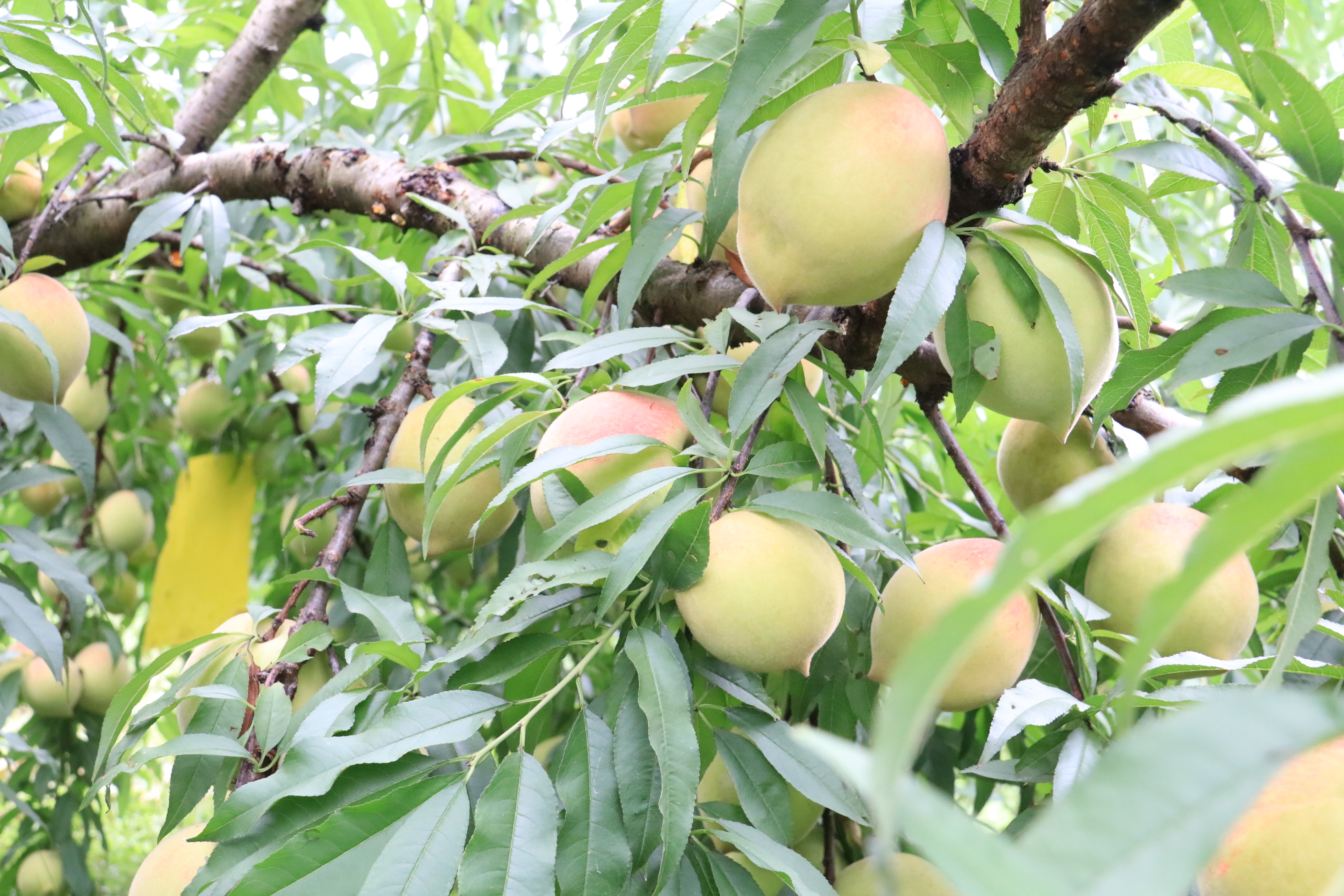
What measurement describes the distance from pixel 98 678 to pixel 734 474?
106 cm

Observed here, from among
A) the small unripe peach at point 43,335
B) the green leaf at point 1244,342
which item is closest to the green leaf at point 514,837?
the green leaf at point 1244,342

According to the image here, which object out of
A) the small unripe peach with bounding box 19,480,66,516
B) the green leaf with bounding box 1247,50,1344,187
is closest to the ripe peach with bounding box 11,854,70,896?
the small unripe peach with bounding box 19,480,66,516

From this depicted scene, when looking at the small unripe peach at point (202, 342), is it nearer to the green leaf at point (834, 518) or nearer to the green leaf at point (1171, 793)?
the green leaf at point (834, 518)

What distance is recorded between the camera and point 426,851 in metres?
0.42

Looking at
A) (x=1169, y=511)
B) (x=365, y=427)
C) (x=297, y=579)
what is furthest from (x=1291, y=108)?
(x=365, y=427)

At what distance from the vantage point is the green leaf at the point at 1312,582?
35 centimetres

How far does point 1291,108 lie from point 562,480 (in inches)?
15.2

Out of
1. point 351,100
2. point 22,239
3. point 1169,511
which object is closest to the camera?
point 1169,511

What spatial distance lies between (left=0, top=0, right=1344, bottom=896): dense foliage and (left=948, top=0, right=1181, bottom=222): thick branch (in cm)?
2

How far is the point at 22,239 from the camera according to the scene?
1069 mm

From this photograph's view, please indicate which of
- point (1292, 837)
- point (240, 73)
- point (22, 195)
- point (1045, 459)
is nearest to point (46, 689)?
point (22, 195)

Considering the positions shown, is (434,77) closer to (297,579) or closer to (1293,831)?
Answer: (297,579)

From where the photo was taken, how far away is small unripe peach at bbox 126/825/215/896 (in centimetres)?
55

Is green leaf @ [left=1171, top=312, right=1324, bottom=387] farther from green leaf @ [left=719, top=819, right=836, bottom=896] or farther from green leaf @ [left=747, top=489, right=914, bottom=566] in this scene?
green leaf @ [left=719, top=819, right=836, bottom=896]
